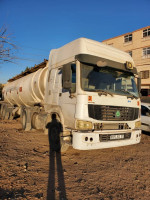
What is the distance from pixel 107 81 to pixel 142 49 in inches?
942

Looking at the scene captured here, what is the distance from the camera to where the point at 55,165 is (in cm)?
407

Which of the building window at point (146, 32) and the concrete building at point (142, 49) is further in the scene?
the concrete building at point (142, 49)

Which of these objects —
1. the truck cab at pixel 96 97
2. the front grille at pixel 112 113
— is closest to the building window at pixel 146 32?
the truck cab at pixel 96 97

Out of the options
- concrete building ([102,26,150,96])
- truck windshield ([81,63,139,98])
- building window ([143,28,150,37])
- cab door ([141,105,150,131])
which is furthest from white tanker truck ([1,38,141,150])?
building window ([143,28,150,37])

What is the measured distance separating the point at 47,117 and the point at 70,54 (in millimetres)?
2197

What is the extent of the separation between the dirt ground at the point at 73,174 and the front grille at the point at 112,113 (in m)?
1.22

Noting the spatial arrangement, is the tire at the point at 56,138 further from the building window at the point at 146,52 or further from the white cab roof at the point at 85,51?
the building window at the point at 146,52

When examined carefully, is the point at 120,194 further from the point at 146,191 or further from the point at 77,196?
the point at 77,196

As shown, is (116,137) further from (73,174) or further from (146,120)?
(146,120)

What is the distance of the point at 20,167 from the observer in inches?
149

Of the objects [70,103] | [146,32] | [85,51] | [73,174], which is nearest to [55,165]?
[73,174]

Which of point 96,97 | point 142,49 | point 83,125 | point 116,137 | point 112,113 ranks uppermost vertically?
point 142,49

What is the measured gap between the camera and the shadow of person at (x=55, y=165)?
281 cm

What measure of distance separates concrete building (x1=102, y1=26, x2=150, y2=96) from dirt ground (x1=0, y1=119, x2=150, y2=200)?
2158 centimetres
